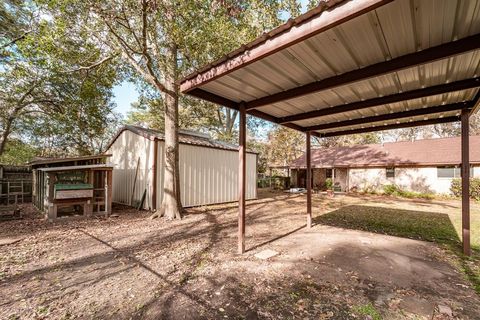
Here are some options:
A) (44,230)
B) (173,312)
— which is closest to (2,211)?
(44,230)

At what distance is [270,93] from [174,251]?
378cm

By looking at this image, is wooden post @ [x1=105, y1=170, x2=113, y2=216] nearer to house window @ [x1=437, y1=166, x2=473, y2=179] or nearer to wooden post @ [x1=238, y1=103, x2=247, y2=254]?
wooden post @ [x1=238, y1=103, x2=247, y2=254]

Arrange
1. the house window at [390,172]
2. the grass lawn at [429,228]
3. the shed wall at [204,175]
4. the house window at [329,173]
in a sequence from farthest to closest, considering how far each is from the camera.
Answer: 1. the house window at [329,173]
2. the house window at [390,172]
3. the shed wall at [204,175]
4. the grass lawn at [429,228]

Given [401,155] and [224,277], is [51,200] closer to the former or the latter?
[224,277]

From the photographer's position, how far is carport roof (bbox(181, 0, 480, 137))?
2.17 m

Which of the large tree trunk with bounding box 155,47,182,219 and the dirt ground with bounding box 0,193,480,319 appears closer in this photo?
the dirt ground with bounding box 0,193,480,319

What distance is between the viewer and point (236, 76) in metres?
3.44

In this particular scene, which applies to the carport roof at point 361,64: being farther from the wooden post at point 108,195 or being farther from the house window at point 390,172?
the house window at point 390,172

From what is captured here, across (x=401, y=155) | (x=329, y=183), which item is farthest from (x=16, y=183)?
(x=401, y=155)

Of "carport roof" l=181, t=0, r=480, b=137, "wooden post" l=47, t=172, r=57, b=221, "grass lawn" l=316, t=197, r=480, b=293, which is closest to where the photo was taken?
"carport roof" l=181, t=0, r=480, b=137

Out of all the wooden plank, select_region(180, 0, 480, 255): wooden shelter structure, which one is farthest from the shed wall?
select_region(180, 0, 480, 255): wooden shelter structure

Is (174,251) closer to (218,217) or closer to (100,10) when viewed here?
(218,217)

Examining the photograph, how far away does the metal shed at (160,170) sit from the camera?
30.6ft

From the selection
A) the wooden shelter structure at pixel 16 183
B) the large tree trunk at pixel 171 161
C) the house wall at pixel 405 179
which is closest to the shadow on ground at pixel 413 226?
the large tree trunk at pixel 171 161
